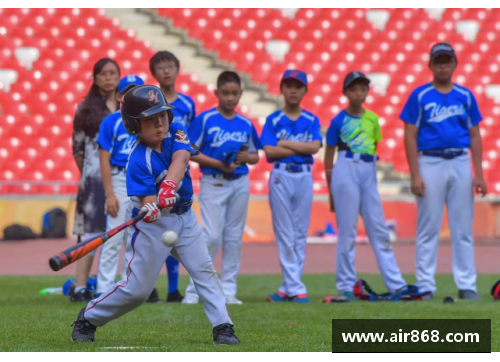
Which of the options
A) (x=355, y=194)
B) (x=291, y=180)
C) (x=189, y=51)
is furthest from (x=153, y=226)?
(x=189, y=51)

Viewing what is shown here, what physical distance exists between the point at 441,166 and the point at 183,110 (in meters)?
2.40

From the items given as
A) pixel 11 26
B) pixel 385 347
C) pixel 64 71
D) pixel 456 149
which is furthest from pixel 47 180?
pixel 385 347

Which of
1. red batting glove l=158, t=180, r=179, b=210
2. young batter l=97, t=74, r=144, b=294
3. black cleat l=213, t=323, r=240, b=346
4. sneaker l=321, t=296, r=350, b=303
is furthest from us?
sneaker l=321, t=296, r=350, b=303

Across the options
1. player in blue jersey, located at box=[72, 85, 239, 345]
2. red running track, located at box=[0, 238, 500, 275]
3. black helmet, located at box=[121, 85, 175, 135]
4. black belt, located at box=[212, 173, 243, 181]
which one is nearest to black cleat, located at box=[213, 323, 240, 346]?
player in blue jersey, located at box=[72, 85, 239, 345]

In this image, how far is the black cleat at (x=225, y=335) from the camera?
4.30 metres

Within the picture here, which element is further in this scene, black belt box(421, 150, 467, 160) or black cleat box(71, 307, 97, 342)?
black belt box(421, 150, 467, 160)

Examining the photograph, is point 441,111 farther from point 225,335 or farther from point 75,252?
point 75,252

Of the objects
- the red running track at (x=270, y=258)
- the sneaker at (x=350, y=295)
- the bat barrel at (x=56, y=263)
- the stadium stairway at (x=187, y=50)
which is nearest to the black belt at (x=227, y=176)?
the sneaker at (x=350, y=295)

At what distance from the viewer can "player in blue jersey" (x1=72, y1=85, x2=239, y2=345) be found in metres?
4.32

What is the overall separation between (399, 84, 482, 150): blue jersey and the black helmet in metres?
3.30

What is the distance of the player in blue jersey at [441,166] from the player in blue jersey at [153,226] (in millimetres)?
3074

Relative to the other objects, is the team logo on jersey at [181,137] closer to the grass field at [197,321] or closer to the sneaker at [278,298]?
the grass field at [197,321]

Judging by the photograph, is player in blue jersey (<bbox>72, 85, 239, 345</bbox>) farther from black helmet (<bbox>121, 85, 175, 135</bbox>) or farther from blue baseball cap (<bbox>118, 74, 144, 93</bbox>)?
blue baseball cap (<bbox>118, 74, 144, 93</bbox>)

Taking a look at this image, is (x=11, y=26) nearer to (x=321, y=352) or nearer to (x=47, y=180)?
(x=47, y=180)
